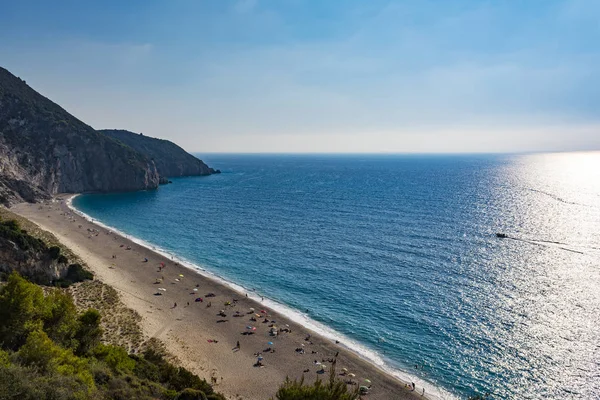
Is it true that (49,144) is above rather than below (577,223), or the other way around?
above

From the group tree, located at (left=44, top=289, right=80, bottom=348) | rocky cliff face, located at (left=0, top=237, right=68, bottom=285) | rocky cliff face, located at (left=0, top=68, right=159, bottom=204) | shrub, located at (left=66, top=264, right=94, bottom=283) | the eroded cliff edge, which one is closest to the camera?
tree, located at (left=44, top=289, right=80, bottom=348)

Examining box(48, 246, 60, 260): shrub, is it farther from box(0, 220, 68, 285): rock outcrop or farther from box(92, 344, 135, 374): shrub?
box(92, 344, 135, 374): shrub

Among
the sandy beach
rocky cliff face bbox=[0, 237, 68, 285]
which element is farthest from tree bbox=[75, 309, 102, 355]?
rocky cliff face bbox=[0, 237, 68, 285]

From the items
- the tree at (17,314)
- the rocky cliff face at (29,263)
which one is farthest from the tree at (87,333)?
the rocky cliff face at (29,263)

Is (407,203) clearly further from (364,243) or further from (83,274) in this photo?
(83,274)

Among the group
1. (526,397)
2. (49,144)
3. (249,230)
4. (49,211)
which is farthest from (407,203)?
(49,144)

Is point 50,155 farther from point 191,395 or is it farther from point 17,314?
point 191,395
